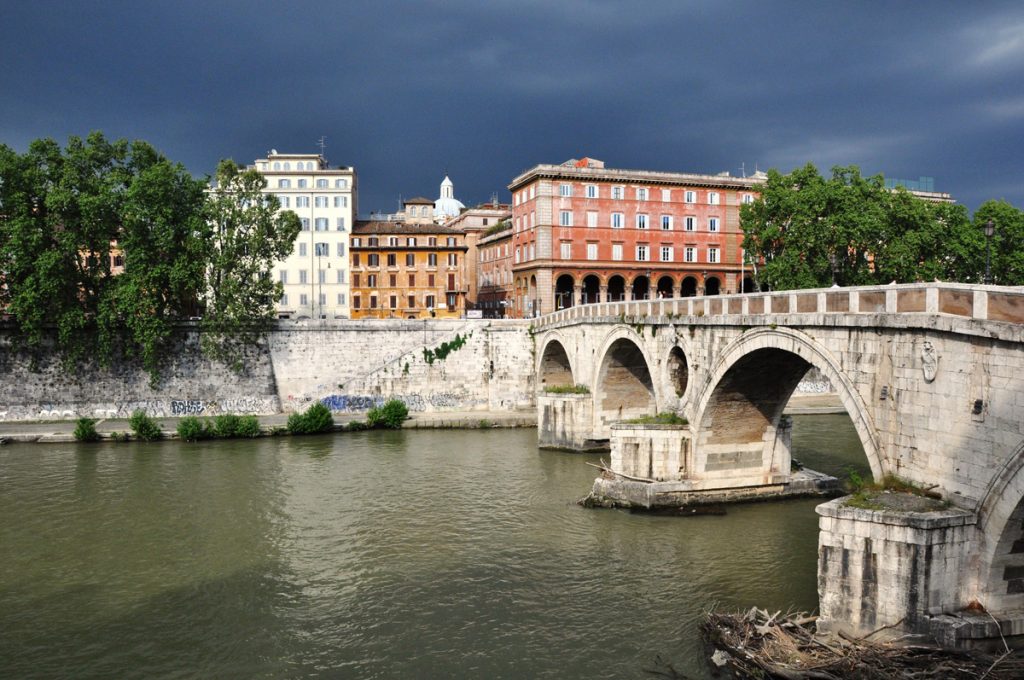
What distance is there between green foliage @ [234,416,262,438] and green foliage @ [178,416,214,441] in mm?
1262

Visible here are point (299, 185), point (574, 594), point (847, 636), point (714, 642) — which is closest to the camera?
point (847, 636)

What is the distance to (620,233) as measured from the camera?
56.7m

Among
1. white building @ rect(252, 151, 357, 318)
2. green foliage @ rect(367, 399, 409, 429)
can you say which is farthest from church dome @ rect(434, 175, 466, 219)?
green foliage @ rect(367, 399, 409, 429)

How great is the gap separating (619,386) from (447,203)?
93.6 meters

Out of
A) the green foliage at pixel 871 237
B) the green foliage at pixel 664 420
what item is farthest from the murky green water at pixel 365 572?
the green foliage at pixel 871 237

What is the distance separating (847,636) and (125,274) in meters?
38.9

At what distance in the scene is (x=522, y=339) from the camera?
45.8 meters

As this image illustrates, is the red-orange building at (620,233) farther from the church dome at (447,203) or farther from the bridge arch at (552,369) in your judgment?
the church dome at (447,203)

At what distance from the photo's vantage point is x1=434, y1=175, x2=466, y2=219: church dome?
120 meters

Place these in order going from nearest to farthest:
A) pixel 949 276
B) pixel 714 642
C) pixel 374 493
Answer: pixel 714 642, pixel 374 493, pixel 949 276

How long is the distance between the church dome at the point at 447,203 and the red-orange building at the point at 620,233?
6160 cm

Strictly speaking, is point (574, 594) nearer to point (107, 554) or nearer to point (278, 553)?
point (278, 553)

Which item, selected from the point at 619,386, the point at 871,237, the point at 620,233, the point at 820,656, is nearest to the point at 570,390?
the point at 619,386

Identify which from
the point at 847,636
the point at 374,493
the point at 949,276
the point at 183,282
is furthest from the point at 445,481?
the point at 949,276
